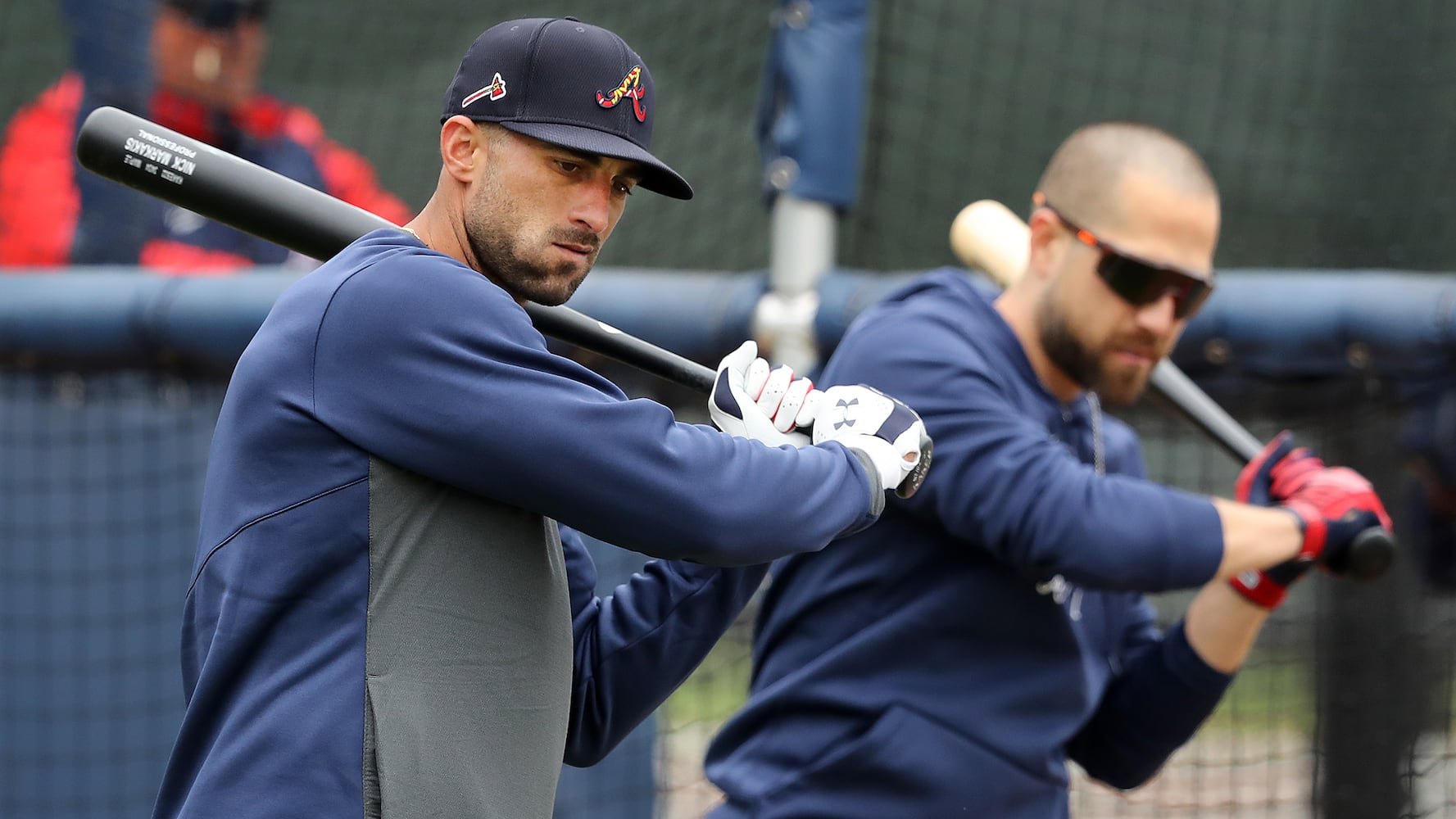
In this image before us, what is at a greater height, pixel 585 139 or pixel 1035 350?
pixel 585 139

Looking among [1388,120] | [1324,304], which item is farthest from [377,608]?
[1388,120]

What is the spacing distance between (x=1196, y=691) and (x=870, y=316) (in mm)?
804

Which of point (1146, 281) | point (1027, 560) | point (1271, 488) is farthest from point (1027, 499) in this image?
point (1271, 488)

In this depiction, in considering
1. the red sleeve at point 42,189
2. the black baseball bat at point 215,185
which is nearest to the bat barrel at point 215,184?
the black baseball bat at point 215,185

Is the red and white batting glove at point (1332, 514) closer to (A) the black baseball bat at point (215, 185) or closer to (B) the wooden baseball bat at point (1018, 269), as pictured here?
(B) the wooden baseball bat at point (1018, 269)

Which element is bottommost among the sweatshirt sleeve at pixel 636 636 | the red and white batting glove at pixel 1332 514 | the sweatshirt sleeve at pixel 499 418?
the red and white batting glove at pixel 1332 514

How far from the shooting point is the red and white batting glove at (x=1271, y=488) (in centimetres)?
247

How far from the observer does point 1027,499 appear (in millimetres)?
2145

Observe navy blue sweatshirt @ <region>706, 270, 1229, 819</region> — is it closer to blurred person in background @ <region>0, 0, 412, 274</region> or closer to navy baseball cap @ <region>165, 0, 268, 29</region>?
blurred person in background @ <region>0, 0, 412, 274</region>

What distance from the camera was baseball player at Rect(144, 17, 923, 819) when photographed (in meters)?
1.43

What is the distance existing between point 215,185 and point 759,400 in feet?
2.28

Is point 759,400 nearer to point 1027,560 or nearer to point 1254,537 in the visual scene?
point 1027,560

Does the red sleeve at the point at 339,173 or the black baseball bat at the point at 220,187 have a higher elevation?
the black baseball bat at the point at 220,187

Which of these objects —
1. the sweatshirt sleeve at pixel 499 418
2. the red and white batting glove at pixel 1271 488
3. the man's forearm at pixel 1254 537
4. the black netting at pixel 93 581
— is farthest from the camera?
the black netting at pixel 93 581
